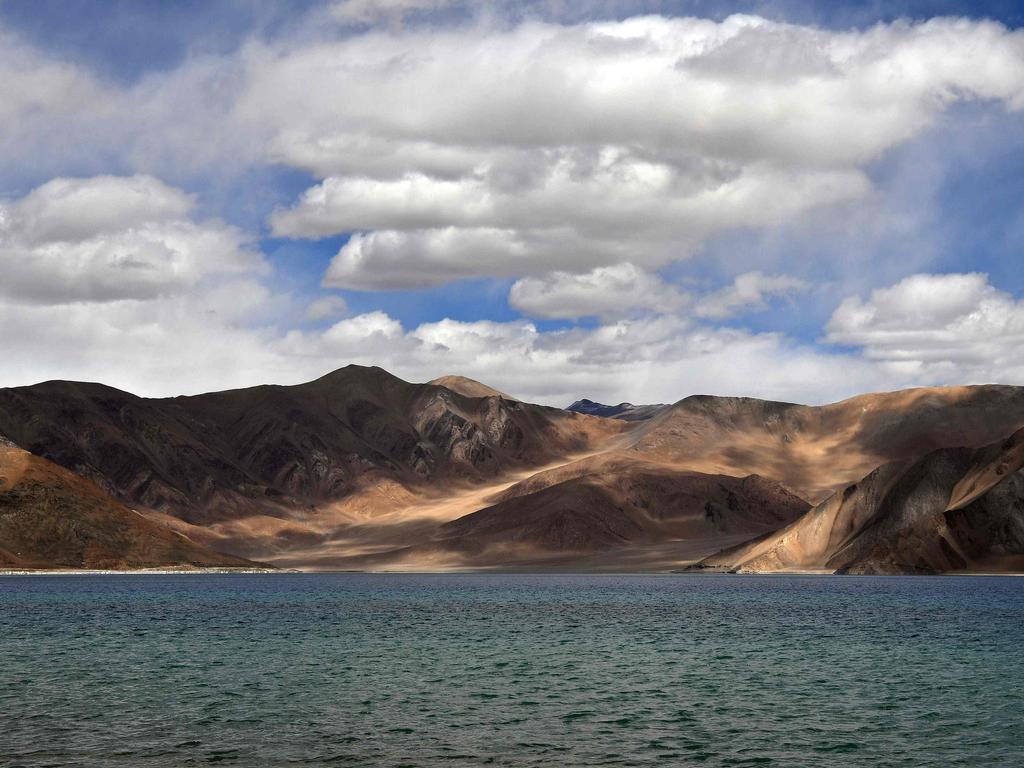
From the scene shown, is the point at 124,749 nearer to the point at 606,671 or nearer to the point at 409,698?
the point at 409,698

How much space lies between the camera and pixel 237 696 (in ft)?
175

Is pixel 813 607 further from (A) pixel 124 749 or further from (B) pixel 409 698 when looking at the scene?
(A) pixel 124 749

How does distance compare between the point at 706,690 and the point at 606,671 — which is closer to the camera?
the point at 706,690

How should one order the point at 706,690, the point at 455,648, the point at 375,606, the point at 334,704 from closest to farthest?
1. the point at 334,704
2. the point at 706,690
3. the point at 455,648
4. the point at 375,606

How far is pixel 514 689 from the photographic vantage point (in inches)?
2210

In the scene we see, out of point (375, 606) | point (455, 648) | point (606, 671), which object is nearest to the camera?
point (606, 671)

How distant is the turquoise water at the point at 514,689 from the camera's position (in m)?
40.8

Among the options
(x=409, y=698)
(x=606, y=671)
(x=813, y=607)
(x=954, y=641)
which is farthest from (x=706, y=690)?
(x=813, y=607)

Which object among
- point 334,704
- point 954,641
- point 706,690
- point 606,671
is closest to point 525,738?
point 334,704

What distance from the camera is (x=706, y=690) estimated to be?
183 ft

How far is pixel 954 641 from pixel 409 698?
43.0m

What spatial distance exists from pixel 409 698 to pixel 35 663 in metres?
24.4

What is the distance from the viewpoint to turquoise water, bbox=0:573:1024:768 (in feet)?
134

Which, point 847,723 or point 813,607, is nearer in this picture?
point 847,723
